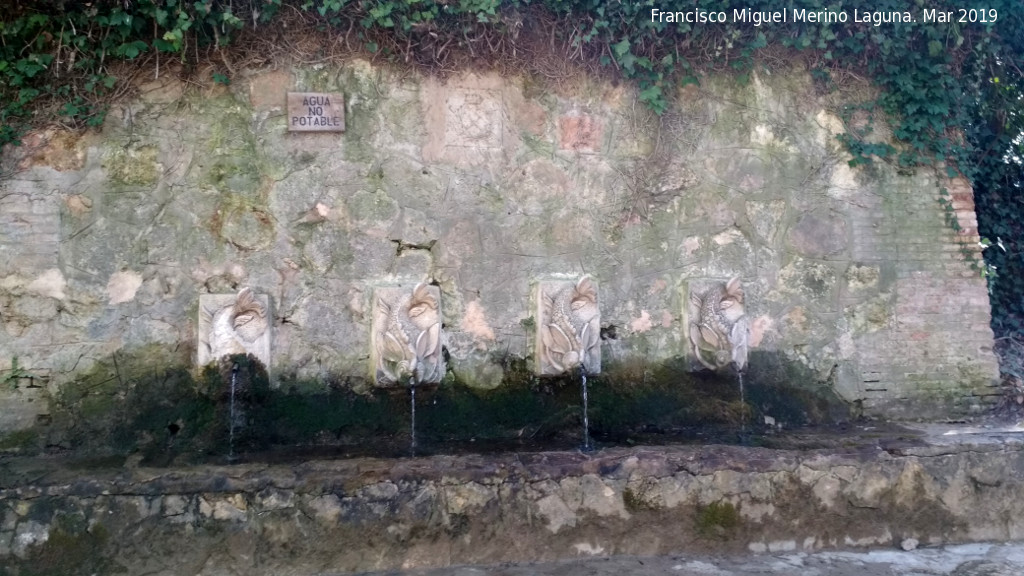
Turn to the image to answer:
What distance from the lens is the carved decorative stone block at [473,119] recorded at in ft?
13.1

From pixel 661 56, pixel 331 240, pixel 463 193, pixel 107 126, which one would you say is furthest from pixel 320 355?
pixel 661 56

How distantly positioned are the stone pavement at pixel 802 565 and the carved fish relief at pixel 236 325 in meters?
1.22

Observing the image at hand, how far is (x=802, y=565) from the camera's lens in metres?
3.22

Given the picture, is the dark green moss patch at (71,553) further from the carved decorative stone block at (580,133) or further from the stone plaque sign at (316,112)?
the carved decorative stone block at (580,133)

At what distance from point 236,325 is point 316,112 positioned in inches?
42.9

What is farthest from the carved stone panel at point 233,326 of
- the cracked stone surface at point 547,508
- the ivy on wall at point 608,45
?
the ivy on wall at point 608,45

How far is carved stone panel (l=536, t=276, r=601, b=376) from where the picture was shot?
12.7ft

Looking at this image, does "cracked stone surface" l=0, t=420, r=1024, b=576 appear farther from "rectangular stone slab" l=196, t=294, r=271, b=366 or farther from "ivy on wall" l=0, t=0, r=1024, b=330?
"ivy on wall" l=0, t=0, r=1024, b=330

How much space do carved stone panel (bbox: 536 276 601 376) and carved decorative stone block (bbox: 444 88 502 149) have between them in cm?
80

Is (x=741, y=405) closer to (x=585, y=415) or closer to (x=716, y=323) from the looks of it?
(x=716, y=323)

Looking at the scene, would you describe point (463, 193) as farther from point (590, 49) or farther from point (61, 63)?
point (61, 63)

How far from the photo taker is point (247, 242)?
375 centimetres

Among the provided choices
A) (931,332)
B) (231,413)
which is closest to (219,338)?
(231,413)

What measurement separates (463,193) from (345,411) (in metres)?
1.21
